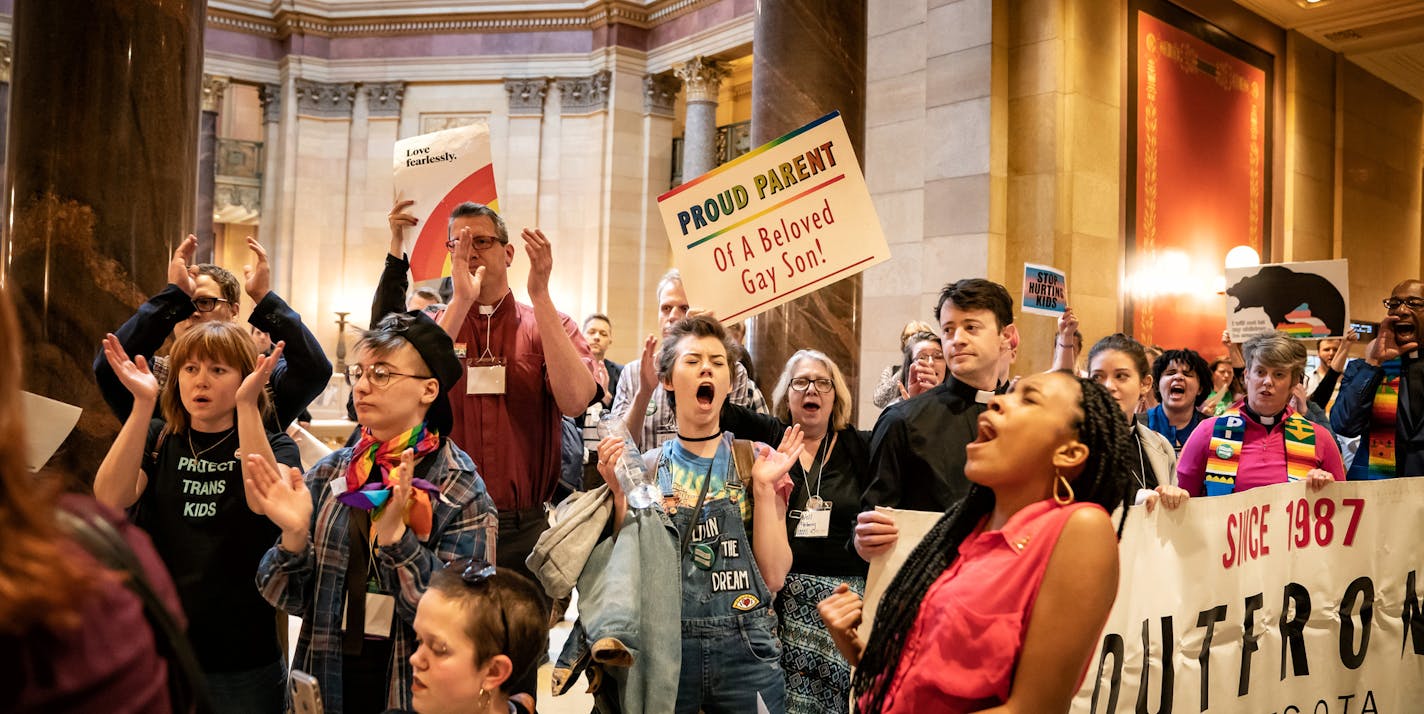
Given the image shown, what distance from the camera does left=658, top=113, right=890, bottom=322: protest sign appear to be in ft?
14.4

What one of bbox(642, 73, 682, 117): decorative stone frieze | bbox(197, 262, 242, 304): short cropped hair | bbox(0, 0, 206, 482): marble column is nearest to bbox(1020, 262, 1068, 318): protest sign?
bbox(197, 262, 242, 304): short cropped hair

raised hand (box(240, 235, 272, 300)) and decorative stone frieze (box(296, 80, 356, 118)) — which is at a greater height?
decorative stone frieze (box(296, 80, 356, 118))

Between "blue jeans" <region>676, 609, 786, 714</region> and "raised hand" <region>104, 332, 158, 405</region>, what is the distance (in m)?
1.66

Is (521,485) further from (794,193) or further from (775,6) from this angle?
(775,6)

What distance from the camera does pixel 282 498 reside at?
2.62 m

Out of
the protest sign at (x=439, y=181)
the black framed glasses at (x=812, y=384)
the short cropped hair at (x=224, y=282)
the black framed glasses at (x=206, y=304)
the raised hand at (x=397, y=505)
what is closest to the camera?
the raised hand at (x=397, y=505)

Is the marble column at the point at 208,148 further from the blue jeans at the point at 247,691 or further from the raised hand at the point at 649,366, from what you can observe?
the blue jeans at the point at 247,691

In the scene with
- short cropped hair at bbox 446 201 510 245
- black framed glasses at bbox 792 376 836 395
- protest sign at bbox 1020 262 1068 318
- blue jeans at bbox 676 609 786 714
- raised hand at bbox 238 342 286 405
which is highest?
protest sign at bbox 1020 262 1068 318

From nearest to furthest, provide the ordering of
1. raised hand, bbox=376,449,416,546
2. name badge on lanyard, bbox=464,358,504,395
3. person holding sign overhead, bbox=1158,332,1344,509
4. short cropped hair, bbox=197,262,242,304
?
raised hand, bbox=376,449,416,546 → name badge on lanyard, bbox=464,358,504,395 → short cropped hair, bbox=197,262,242,304 → person holding sign overhead, bbox=1158,332,1344,509

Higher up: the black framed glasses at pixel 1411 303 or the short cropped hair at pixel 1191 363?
the black framed glasses at pixel 1411 303

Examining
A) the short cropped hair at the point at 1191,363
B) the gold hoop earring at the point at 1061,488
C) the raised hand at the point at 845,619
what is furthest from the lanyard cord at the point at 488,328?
the short cropped hair at the point at 1191,363

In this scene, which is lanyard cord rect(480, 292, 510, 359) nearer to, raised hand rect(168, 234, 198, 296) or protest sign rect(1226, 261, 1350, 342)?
raised hand rect(168, 234, 198, 296)

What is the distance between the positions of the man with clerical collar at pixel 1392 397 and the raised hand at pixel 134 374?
5951mm

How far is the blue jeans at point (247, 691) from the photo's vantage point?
2.95m
